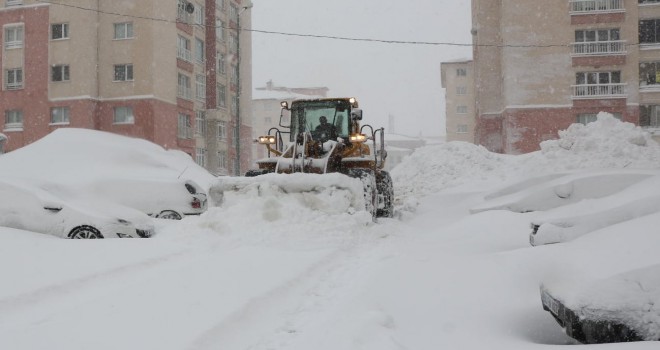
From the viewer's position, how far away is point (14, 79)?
32.5 m

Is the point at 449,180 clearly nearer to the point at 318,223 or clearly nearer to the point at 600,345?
the point at 318,223

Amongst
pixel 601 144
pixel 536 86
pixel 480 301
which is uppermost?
pixel 536 86

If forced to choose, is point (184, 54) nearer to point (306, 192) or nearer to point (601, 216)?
point (306, 192)

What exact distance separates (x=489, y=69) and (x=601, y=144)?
26.2m

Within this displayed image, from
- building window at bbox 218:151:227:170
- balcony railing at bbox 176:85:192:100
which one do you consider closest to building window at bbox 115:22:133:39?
balcony railing at bbox 176:85:192:100

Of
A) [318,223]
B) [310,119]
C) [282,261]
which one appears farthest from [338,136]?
[282,261]

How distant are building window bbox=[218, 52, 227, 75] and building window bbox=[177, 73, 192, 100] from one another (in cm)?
546

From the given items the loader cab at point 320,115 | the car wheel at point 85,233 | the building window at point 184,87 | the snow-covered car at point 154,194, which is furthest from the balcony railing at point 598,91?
the car wheel at point 85,233

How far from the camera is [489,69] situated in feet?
130

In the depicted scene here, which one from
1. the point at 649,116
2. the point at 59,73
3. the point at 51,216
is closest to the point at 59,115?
the point at 59,73

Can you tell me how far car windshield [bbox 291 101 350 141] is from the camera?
1214 centimetres

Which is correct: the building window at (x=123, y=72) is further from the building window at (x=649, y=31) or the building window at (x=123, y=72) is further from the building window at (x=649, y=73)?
the building window at (x=649, y=31)

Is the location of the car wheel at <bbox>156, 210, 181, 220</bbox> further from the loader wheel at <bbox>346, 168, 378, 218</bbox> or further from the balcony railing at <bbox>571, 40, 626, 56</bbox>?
the balcony railing at <bbox>571, 40, 626, 56</bbox>

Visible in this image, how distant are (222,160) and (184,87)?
744cm
